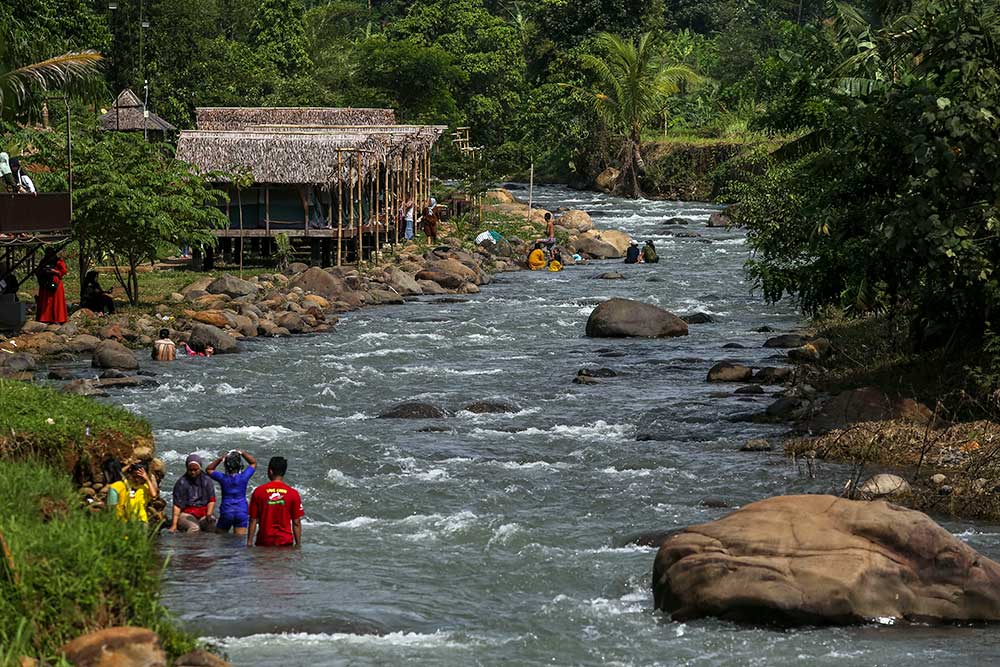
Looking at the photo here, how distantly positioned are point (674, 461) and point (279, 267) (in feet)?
62.4

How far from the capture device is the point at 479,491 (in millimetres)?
17375

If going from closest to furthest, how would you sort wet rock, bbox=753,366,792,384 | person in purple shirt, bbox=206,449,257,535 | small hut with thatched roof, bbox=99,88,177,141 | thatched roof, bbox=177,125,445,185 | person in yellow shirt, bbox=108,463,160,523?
Answer: person in yellow shirt, bbox=108,463,160,523 → person in purple shirt, bbox=206,449,257,535 → wet rock, bbox=753,366,792,384 → thatched roof, bbox=177,125,445,185 → small hut with thatched roof, bbox=99,88,177,141

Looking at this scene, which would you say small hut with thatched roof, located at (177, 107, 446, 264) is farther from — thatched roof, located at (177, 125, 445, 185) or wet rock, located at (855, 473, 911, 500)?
wet rock, located at (855, 473, 911, 500)

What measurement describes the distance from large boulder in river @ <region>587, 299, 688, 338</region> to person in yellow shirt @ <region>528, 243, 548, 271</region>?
437 inches

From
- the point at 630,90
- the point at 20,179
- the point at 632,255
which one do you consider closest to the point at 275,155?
the point at 20,179

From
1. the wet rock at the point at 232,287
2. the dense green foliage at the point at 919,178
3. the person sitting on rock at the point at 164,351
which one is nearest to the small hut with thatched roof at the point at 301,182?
the wet rock at the point at 232,287

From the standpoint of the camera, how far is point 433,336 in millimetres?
29266

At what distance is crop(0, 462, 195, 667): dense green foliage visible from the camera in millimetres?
9289

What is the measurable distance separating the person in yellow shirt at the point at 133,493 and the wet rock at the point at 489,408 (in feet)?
24.3

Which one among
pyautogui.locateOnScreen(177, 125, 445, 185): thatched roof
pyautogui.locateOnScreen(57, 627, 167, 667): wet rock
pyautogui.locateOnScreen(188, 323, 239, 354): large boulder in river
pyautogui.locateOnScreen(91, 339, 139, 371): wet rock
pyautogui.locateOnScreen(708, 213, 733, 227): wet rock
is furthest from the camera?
pyautogui.locateOnScreen(708, 213, 733, 227): wet rock

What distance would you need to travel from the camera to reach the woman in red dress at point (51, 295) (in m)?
27.0

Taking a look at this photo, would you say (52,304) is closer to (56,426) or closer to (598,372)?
(598,372)

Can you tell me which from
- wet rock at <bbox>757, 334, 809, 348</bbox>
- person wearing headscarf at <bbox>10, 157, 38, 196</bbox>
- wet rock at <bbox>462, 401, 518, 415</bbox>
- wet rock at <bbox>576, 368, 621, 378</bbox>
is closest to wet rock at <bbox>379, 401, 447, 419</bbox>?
wet rock at <bbox>462, 401, 518, 415</bbox>

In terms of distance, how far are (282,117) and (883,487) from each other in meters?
33.3
